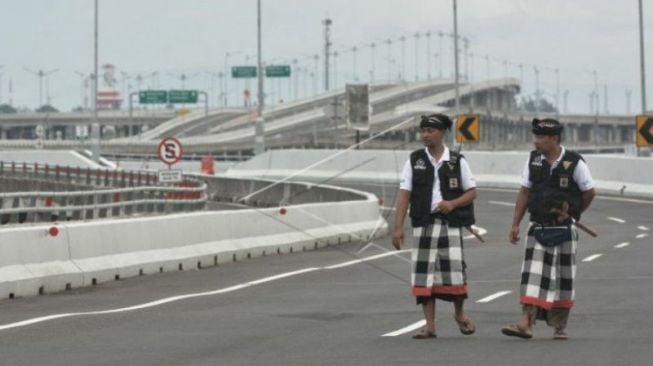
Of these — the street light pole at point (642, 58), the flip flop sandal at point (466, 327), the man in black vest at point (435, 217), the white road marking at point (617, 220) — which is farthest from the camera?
the street light pole at point (642, 58)

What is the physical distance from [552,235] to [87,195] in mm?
32583

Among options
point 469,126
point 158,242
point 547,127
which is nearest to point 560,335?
point 547,127

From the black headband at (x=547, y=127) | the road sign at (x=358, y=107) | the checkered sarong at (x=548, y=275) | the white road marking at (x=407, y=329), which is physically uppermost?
the road sign at (x=358, y=107)

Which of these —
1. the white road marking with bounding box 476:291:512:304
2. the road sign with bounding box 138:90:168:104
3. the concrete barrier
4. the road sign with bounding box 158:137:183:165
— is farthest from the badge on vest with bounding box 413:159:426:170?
the road sign with bounding box 138:90:168:104

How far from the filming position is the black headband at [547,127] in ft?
42.9

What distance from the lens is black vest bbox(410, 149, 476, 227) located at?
44.0 ft

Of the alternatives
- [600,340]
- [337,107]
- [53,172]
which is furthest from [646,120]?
[600,340]

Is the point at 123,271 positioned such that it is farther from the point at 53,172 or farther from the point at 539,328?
the point at 53,172

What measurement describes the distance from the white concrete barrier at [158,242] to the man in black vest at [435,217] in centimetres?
749

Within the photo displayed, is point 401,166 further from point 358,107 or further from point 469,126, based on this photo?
point 469,126

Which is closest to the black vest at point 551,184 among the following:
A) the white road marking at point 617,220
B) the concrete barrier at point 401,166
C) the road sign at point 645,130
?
the white road marking at point 617,220

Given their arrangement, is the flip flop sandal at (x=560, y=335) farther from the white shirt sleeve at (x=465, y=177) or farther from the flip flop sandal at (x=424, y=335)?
the white shirt sleeve at (x=465, y=177)

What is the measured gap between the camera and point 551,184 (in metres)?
13.2

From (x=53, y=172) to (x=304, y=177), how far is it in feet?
33.3
